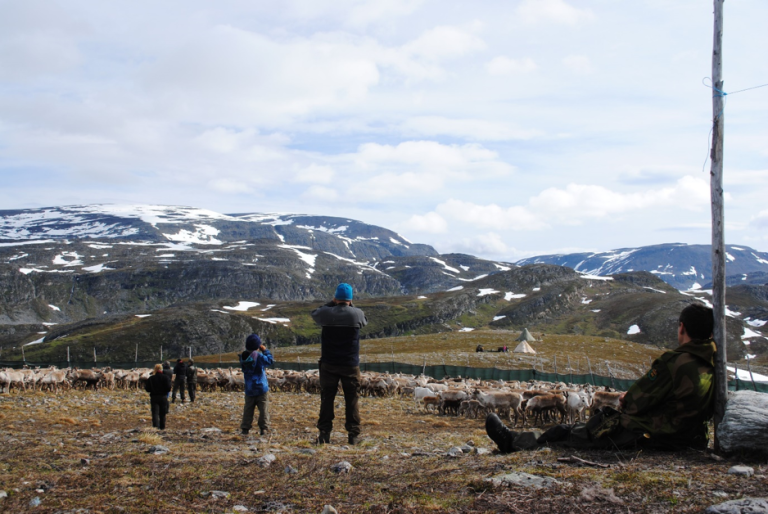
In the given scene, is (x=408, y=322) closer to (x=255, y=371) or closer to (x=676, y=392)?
(x=255, y=371)

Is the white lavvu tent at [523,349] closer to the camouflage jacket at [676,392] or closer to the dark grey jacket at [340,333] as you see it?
the dark grey jacket at [340,333]

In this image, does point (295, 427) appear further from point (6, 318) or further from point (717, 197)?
point (6, 318)

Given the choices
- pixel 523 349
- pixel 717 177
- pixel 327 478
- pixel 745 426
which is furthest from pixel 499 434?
pixel 523 349

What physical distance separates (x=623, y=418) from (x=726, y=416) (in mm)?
1420

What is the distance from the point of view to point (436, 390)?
24.8 metres

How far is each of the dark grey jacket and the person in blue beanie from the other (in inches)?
98.6

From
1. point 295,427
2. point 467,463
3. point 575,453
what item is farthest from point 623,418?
point 295,427

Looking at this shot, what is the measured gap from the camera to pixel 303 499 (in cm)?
638

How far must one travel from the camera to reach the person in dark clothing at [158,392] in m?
13.8

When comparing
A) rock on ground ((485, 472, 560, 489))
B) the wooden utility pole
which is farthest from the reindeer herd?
rock on ground ((485, 472, 560, 489))

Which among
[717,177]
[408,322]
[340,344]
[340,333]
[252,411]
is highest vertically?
[717,177]

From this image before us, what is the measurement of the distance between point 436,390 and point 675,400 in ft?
59.4

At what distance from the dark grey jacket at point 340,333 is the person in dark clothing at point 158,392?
19.7 ft

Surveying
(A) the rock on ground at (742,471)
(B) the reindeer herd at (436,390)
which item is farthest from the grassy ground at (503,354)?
(A) the rock on ground at (742,471)
